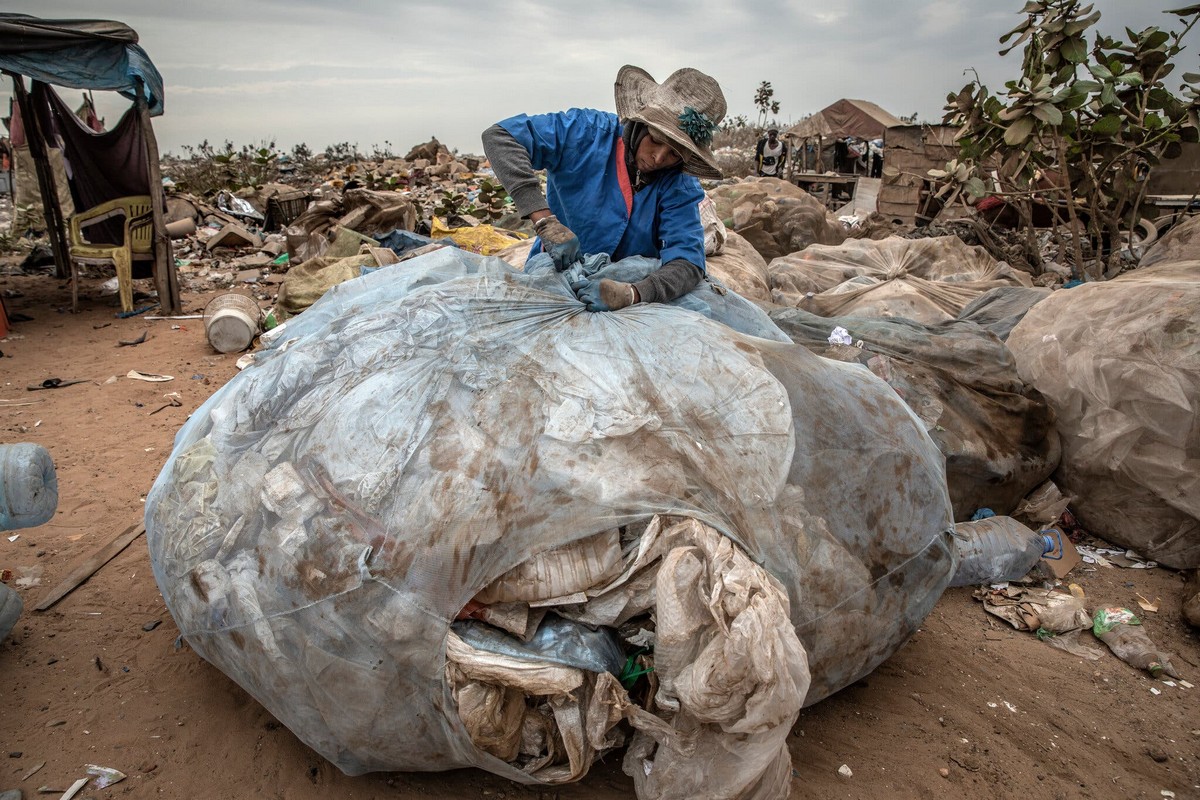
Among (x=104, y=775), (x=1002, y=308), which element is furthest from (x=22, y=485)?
(x=1002, y=308)

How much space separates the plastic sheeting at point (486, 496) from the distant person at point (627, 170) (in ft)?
0.98

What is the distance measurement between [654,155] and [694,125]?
143 mm

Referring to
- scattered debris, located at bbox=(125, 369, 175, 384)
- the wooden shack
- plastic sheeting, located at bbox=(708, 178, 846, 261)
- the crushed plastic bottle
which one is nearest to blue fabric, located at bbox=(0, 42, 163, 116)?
scattered debris, located at bbox=(125, 369, 175, 384)

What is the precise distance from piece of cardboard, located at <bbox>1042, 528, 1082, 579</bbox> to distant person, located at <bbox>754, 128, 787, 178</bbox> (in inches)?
475

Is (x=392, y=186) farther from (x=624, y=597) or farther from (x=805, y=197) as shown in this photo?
(x=624, y=597)

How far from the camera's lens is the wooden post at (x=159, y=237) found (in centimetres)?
572

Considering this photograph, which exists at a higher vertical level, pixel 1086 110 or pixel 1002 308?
pixel 1086 110

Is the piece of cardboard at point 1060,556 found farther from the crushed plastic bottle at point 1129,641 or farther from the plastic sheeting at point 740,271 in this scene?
the plastic sheeting at point 740,271

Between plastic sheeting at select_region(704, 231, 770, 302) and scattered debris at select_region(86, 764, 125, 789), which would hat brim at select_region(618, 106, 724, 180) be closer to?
plastic sheeting at select_region(704, 231, 770, 302)

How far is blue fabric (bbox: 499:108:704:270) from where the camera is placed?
7.38ft

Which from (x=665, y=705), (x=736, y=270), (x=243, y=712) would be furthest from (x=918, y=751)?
(x=736, y=270)

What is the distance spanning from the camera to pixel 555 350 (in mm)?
1740

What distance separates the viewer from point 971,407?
2.80 m

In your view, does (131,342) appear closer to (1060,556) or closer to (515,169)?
(515,169)
